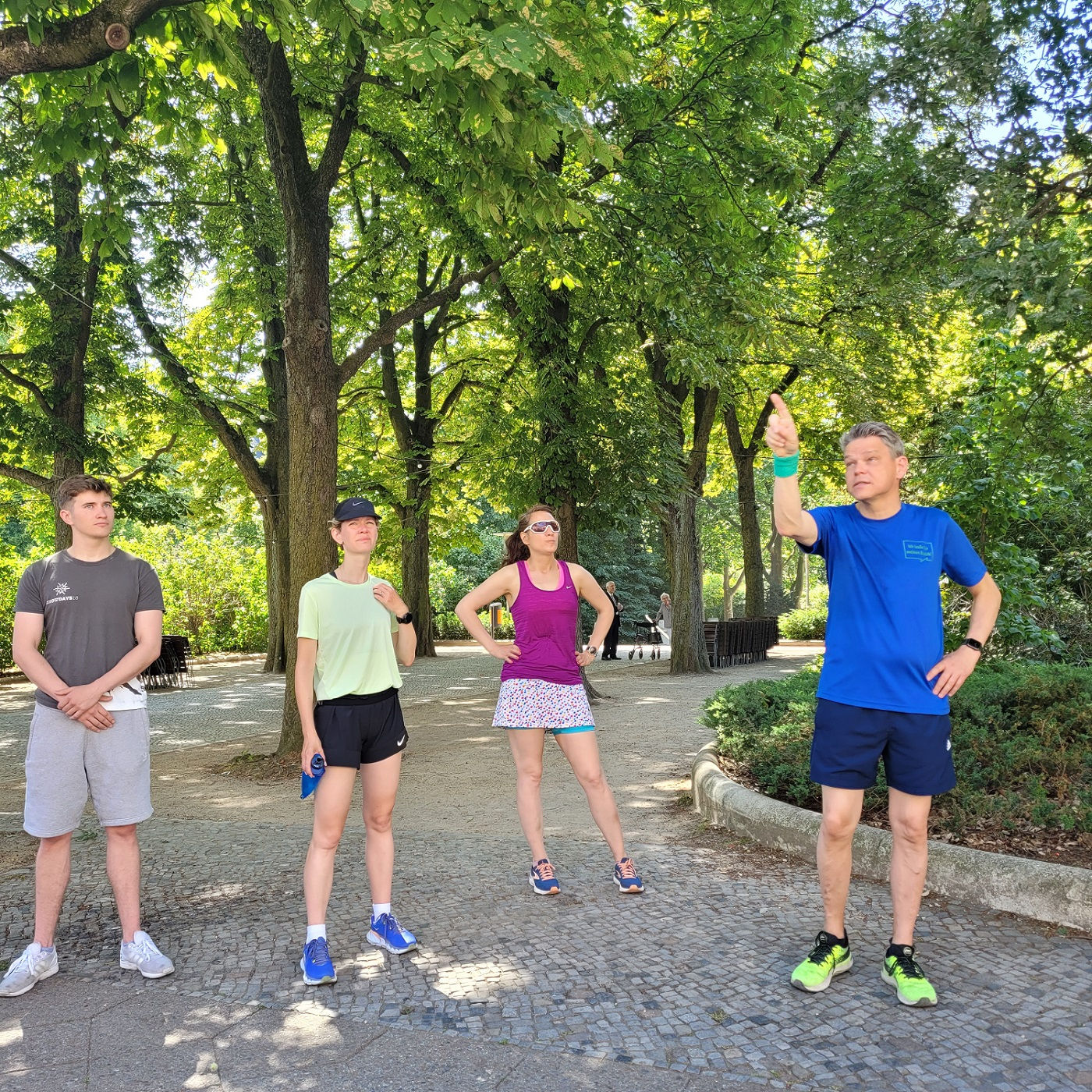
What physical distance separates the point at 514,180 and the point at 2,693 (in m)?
15.4

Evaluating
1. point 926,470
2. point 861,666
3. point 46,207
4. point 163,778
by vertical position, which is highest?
point 46,207

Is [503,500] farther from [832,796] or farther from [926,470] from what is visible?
[832,796]

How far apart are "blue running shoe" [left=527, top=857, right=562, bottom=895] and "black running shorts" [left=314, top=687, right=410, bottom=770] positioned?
1.24 metres

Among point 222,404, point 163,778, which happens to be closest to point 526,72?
point 163,778

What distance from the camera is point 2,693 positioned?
17797mm

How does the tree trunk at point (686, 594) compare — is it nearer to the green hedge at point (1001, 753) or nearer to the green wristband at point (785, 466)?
the green hedge at point (1001, 753)

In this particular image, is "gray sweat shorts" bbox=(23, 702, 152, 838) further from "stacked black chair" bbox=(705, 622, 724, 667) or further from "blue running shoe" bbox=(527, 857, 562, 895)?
"stacked black chair" bbox=(705, 622, 724, 667)

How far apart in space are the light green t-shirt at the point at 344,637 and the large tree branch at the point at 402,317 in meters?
6.05

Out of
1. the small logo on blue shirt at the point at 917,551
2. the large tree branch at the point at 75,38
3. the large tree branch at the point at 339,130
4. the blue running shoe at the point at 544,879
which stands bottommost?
the blue running shoe at the point at 544,879

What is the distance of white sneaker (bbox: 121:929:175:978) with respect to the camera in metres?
4.12

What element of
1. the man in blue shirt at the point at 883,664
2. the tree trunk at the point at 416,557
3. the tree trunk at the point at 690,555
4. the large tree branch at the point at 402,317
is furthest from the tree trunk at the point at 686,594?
the man in blue shirt at the point at 883,664

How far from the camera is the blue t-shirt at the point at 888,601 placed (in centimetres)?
387

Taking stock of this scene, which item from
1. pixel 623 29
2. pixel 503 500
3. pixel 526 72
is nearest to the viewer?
pixel 526 72

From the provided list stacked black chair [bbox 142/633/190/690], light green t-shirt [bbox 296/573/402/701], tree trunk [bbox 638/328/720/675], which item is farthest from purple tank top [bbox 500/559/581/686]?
stacked black chair [bbox 142/633/190/690]
